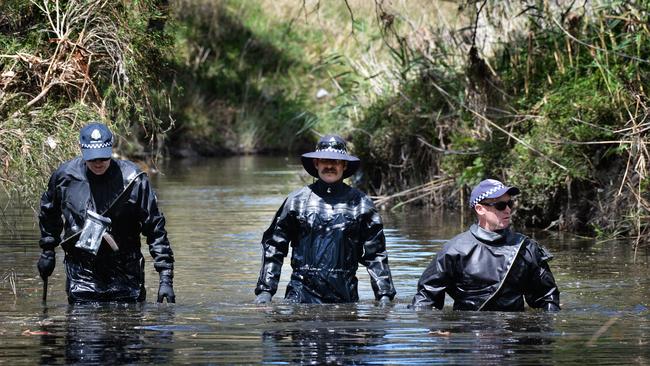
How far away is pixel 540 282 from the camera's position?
Answer: 952cm

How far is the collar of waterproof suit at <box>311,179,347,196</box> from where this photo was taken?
1027 cm

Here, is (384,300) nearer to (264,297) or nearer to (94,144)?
(264,297)

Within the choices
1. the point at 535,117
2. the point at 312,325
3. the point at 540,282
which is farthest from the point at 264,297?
the point at 535,117

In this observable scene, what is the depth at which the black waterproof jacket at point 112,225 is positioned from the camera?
10055 millimetres

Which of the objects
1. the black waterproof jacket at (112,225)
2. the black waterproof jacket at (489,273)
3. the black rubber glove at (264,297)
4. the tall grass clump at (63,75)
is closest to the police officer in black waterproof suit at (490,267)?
the black waterproof jacket at (489,273)

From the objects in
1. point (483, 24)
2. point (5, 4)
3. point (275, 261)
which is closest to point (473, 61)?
point (483, 24)

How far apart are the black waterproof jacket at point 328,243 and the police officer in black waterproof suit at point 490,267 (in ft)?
2.60

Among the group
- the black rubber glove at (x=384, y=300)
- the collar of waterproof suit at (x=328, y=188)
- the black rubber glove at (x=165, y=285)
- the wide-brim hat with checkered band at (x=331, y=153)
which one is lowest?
the black rubber glove at (x=384, y=300)

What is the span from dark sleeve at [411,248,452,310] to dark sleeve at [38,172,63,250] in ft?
8.84

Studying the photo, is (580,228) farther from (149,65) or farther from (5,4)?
(5,4)

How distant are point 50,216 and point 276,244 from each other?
166 cm

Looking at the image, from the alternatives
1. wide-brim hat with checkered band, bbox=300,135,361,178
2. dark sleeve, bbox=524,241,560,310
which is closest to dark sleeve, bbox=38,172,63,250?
wide-brim hat with checkered band, bbox=300,135,361,178

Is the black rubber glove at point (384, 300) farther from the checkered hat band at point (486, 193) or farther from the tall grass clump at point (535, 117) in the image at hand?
the tall grass clump at point (535, 117)

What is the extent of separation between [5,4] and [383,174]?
9.02m
